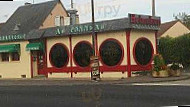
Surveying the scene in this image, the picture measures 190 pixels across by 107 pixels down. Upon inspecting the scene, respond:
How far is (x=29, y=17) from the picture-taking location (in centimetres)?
3866

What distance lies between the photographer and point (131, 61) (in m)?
28.8

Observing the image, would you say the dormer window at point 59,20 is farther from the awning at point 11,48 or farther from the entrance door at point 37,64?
the awning at point 11,48

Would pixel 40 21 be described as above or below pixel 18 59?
above

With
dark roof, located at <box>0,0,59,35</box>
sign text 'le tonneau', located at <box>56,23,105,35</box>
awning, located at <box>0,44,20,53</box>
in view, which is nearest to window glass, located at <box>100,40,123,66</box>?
sign text 'le tonneau', located at <box>56,23,105,35</box>

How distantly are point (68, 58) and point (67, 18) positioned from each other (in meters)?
7.23

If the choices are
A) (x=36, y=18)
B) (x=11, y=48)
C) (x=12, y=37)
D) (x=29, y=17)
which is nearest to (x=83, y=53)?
(x=11, y=48)

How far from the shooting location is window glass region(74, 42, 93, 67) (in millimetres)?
30869

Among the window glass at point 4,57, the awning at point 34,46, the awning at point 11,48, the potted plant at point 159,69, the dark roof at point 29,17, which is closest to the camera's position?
the potted plant at point 159,69

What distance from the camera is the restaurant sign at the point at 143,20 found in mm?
28244

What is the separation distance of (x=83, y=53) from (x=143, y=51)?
14.9ft

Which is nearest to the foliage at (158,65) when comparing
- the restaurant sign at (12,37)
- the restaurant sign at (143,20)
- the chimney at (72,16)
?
the restaurant sign at (143,20)
